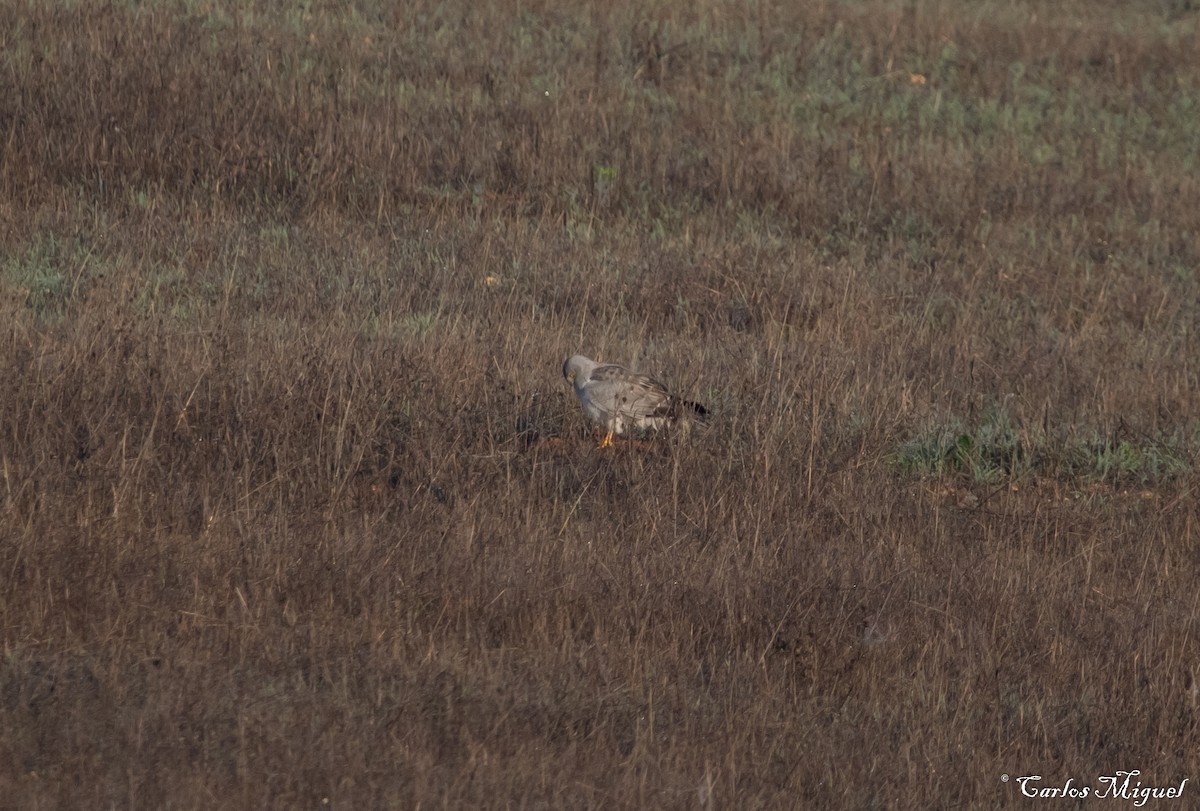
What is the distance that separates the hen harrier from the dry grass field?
151mm

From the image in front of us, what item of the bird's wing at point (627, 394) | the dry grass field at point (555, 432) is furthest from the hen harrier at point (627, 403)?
the dry grass field at point (555, 432)

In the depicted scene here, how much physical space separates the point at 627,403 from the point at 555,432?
553mm

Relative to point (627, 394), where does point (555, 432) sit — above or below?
below

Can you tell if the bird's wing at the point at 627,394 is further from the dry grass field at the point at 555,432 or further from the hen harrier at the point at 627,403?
the dry grass field at the point at 555,432

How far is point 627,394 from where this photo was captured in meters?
7.04

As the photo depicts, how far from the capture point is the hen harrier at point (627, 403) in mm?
7031

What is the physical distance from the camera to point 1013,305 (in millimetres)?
10844

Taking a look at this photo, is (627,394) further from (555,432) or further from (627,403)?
(555,432)

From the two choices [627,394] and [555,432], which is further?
[555,432]

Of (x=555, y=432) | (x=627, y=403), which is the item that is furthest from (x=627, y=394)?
(x=555, y=432)

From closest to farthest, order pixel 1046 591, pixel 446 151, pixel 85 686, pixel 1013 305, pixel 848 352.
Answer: pixel 85 686 < pixel 1046 591 < pixel 848 352 < pixel 1013 305 < pixel 446 151

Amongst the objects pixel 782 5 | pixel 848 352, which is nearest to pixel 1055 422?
pixel 848 352

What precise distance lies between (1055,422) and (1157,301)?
353 centimetres

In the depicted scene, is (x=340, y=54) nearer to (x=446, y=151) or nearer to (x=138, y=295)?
(x=446, y=151)
